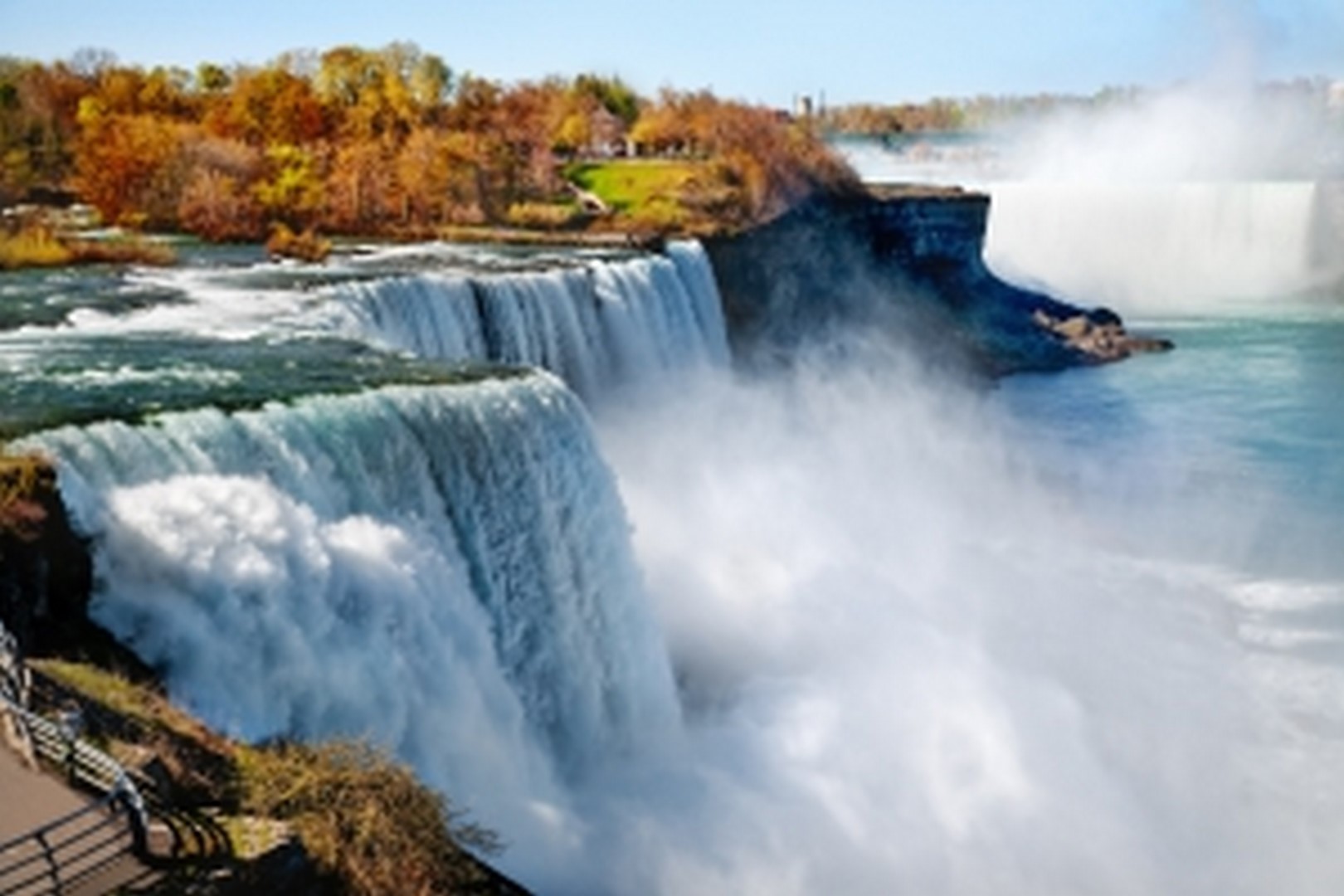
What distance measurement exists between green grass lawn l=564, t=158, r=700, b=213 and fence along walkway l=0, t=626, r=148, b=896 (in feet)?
114

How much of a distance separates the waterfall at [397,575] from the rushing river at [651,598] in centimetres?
4

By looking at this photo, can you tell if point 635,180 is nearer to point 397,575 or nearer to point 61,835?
point 397,575

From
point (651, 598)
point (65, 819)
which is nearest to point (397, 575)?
point (65, 819)

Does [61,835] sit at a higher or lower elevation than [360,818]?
higher

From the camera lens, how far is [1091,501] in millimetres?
27766

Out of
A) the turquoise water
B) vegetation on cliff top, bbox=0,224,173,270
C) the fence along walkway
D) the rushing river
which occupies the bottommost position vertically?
the turquoise water

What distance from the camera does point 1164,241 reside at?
60.2m

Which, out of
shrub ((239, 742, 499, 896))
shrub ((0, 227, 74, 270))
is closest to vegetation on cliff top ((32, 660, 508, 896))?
shrub ((239, 742, 499, 896))

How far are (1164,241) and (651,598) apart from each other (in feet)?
156

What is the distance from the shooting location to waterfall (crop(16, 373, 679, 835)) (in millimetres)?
10945

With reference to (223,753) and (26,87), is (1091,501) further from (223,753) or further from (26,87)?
(26,87)

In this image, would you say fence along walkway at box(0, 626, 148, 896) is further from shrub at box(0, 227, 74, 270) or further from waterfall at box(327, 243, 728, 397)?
shrub at box(0, 227, 74, 270)

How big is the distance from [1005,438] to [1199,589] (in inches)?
468

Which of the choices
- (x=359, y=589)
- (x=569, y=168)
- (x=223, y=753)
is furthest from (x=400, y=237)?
(x=223, y=753)
